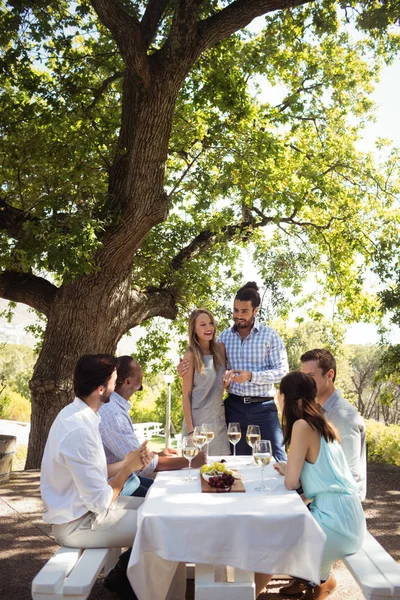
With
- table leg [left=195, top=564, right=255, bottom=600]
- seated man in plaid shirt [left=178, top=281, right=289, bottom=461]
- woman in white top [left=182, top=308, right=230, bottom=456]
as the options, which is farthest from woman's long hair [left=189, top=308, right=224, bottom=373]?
table leg [left=195, top=564, right=255, bottom=600]

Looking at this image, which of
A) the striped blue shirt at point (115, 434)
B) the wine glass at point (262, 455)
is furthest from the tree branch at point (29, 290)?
the wine glass at point (262, 455)

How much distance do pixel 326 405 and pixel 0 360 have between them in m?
45.9

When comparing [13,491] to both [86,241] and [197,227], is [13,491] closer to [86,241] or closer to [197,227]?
[86,241]

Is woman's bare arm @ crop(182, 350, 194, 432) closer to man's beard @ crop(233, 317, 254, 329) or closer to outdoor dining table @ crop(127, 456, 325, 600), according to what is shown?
man's beard @ crop(233, 317, 254, 329)

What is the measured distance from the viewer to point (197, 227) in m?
13.2

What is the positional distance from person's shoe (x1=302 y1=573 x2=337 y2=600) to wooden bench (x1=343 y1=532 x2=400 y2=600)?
0.46 metres

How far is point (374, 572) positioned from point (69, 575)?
1.52 m

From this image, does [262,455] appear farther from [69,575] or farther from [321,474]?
[69,575]

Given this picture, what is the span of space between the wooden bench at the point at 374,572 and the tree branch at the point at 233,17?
614cm

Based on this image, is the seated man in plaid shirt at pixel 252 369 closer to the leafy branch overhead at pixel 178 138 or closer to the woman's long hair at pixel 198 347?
the woman's long hair at pixel 198 347

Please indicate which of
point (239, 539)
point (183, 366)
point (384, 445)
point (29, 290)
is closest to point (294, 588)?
point (239, 539)

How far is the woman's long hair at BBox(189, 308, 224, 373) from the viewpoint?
5.16 meters

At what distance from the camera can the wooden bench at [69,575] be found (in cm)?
288

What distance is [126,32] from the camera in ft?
24.1
